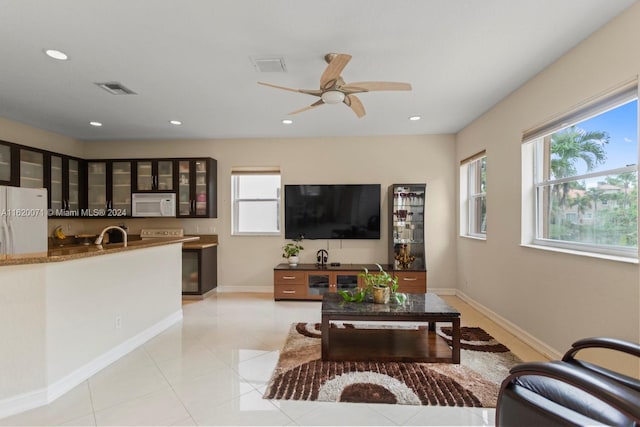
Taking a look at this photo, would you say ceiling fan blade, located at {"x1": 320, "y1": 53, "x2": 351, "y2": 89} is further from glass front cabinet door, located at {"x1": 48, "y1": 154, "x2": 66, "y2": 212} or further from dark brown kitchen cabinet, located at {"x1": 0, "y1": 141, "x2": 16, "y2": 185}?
glass front cabinet door, located at {"x1": 48, "y1": 154, "x2": 66, "y2": 212}

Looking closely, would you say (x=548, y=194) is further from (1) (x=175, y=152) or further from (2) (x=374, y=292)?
→ (1) (x=175, y=152)

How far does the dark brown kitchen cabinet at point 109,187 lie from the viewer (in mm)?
5102

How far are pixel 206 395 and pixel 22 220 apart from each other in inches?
138

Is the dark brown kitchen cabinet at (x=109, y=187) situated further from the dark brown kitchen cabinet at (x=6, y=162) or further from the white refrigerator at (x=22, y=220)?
the dark brown kitchen cabinet at (x=6, y=162)

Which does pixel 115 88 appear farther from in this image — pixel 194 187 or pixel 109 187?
pixel 109 187

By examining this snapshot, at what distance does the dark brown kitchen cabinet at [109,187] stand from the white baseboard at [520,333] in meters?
5.65

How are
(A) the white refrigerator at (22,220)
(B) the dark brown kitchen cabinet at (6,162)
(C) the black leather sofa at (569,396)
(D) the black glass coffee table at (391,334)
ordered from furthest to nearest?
(B) the dark brown kitchen cabinet at (6,162), (A) the white refrigerator at (22,220), (D) the black glass coffee table at (391,334), (C) the black leather sofa at (569,396)

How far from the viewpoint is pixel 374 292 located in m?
2.85

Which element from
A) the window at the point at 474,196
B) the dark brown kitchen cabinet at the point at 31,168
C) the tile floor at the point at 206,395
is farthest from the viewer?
the window at the point at 474,196

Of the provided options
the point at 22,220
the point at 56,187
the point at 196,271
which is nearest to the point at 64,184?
the point at 56,187

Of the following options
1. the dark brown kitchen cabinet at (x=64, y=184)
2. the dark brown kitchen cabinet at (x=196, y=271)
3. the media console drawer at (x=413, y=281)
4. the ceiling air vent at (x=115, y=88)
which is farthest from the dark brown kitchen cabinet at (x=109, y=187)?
the media console drawer at (x=413, y=281)

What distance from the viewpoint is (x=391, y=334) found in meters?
3.12

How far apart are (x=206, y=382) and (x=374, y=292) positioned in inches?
62.8

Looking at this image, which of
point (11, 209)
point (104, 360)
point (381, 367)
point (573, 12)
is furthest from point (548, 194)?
point (11, 209)
